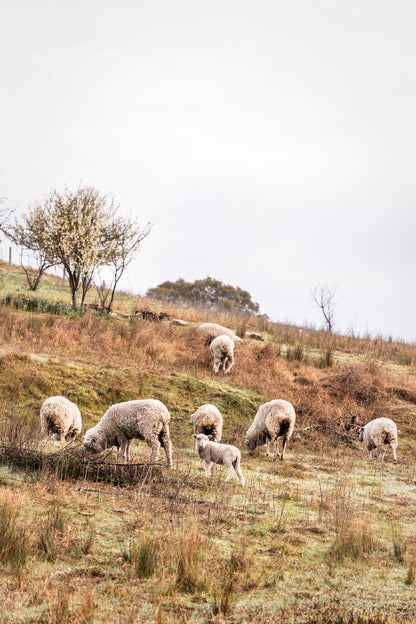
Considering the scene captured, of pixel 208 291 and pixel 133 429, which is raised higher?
pixel 208 291

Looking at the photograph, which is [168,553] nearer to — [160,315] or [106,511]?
[106,511]

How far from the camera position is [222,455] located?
8.15 metres

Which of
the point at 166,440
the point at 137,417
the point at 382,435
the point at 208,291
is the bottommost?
the point at 166,440

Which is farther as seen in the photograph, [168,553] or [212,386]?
[212,386]

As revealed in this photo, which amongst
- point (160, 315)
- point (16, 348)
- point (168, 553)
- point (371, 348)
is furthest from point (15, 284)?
point (168, 553)

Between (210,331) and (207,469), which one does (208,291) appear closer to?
(210,331)

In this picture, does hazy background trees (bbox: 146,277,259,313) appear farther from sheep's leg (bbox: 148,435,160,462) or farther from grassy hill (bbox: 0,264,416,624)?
sheep's leg (bbox: 148,435,160,462)

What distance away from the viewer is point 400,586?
4.64 m

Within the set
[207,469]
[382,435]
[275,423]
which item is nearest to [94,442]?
[207,469]

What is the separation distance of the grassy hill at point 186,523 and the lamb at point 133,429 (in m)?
0.28

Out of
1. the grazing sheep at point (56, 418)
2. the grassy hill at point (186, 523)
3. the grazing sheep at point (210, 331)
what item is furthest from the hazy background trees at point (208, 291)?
the grazing sheep at point (56, 418)

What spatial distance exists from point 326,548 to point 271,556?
0.73 meters

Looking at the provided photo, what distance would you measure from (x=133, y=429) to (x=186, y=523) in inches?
144

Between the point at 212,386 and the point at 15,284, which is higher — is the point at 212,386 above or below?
below
